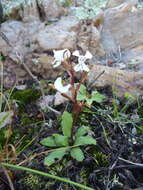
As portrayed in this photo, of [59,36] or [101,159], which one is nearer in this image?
[101,159]

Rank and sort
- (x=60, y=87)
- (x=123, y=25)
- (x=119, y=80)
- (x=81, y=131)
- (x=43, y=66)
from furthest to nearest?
(x=123, y=25)
(x=43, y=66)
(x=119, y=80)
(x=81, y=131)
(x=60, y=87)

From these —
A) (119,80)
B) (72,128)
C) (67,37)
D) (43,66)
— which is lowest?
(72,128)

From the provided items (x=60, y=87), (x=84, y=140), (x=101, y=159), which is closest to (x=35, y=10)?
→ (x=60, y=87)

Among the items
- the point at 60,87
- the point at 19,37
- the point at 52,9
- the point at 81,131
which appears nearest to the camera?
the point at 60,87

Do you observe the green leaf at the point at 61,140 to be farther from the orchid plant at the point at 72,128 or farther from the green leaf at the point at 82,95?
the green leaf at the point at 82,95

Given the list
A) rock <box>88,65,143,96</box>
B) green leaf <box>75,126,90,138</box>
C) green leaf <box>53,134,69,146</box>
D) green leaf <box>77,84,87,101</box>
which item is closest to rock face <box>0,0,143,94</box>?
rock <box>88,65,143,96</box>

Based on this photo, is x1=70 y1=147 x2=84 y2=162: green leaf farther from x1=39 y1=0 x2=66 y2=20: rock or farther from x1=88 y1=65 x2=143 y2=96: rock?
x1=39 y1=0 x2=66 y2=20: rock

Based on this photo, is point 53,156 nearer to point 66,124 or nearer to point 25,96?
point 66,124

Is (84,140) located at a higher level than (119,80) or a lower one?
lower
